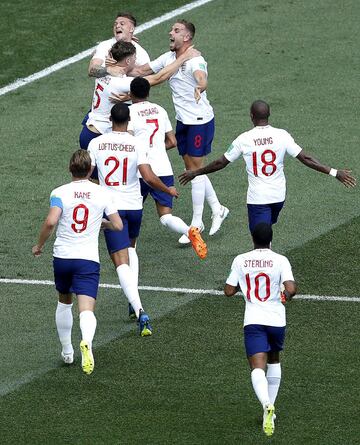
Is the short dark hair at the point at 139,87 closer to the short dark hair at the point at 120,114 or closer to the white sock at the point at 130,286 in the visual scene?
the short dark hair at the point at 120,114

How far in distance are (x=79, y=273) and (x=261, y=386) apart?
8.15 ft

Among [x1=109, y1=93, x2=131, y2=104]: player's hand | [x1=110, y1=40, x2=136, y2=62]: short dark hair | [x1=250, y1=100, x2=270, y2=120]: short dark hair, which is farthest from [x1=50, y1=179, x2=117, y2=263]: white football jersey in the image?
[x1=109, y1=93, x2=131, y2=104]: player's hand

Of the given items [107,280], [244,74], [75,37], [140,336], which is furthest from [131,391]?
[75,37]

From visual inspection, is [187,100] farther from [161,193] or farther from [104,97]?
[161,193]

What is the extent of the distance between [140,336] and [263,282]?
2.90m

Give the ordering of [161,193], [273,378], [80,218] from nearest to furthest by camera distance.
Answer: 1. [273,378]
2. [80,218]
3. [161,193]

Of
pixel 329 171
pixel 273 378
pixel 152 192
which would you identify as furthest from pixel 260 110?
pixel 273 378

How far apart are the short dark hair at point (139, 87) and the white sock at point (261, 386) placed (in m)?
4.70

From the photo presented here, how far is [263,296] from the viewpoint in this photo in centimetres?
1238

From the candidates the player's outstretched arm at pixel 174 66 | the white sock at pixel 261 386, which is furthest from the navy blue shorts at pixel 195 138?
the white sock at pixel 261 386

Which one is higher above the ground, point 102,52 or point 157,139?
point 102,52

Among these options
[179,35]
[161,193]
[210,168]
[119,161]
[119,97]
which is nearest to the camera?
[119,161]

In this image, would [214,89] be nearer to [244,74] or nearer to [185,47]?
[244,74]

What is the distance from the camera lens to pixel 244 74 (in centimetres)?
2395
